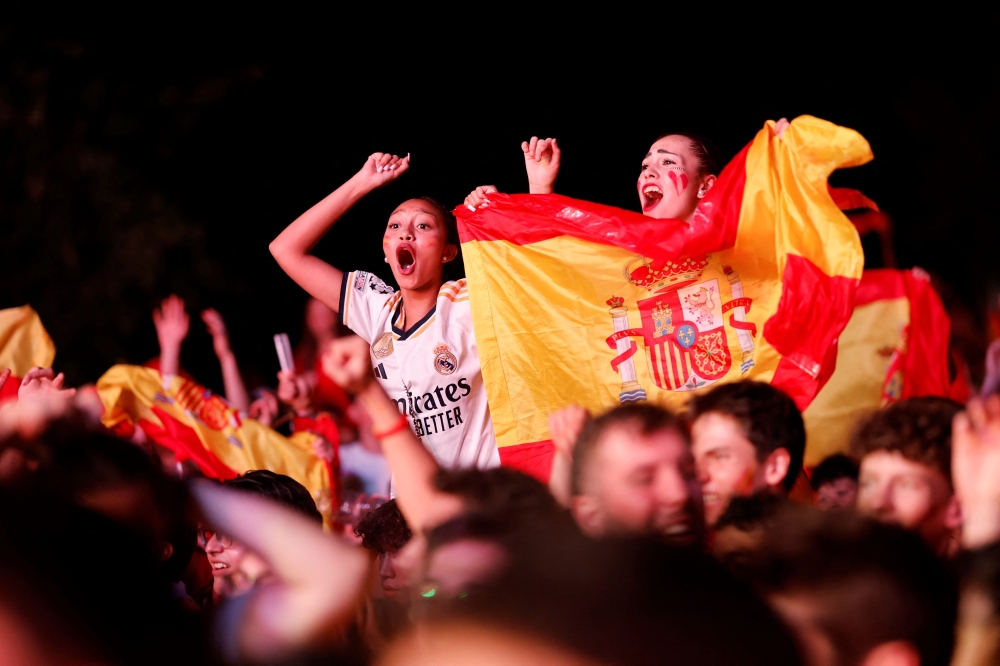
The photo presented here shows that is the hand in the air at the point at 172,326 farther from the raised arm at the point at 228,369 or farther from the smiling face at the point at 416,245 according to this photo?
the smiling face at the point at 416,245

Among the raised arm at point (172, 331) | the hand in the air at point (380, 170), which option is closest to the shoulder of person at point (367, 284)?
the hand in the air at point (380, 170)

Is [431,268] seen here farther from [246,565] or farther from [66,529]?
[66,529]

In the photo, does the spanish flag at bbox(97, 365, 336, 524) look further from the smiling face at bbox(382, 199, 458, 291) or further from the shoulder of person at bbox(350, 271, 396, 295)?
the smiling face at bbox(382, 199, 458, 291)

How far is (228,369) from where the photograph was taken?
6.37 m

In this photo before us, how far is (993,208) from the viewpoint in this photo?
766 centimetres

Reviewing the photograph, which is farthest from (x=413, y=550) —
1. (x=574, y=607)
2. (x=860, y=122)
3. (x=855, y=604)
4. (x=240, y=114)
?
(x=240, y=114)

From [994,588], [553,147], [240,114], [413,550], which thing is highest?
[240,114]

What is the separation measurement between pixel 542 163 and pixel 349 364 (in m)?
2.53

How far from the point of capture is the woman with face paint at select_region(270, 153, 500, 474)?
13.4 ft

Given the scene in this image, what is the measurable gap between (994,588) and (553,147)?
290 cm

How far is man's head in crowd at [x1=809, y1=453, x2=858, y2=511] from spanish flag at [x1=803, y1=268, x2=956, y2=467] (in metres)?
0.83

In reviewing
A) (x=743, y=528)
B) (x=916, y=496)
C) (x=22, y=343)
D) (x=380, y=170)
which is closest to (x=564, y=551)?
(x=743, y=528)

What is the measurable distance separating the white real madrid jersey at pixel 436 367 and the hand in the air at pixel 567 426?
183 cm

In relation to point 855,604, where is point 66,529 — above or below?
above
